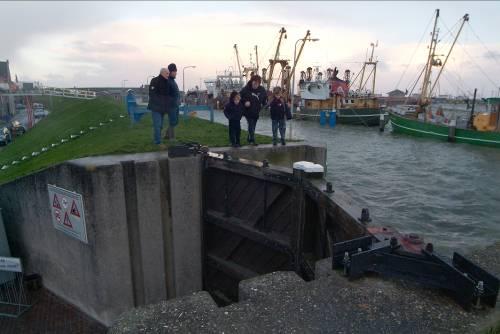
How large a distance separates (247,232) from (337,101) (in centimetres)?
5042

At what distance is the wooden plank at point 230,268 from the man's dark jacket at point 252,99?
13.5 ft

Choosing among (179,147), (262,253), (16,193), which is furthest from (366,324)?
(16,193)

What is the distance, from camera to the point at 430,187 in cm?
1473

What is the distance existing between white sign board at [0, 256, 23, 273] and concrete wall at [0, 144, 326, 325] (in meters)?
0.60

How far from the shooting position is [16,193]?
31.0 ft

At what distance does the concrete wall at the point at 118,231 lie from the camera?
7484 millimetres

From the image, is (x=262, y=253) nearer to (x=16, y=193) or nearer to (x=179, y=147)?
(x=179, y=147)

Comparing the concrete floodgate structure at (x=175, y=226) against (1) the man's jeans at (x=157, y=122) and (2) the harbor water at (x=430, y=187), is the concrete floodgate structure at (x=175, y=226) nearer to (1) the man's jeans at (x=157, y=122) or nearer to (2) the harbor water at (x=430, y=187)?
(1) the man's jeans at (x=157, y=122)

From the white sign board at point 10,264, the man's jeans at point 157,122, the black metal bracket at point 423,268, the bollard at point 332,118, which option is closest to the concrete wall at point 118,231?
the white sign board at point 10,264

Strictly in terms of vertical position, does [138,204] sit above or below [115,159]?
below

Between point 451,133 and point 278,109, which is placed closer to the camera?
point 278,109

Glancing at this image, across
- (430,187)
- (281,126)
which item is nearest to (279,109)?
(281,126)

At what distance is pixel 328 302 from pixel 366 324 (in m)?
0.40

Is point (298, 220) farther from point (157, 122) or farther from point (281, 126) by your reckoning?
point (157, 122)
